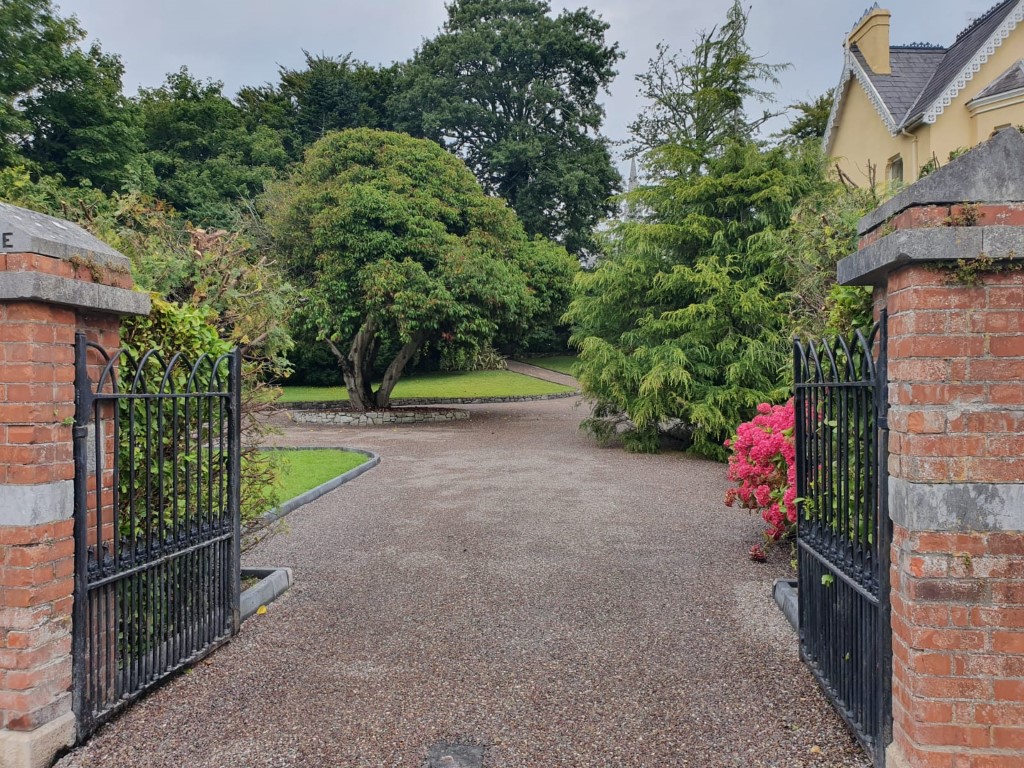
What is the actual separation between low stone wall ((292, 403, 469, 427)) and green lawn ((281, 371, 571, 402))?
208 inches

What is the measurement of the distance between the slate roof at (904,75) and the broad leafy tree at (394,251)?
10.2m

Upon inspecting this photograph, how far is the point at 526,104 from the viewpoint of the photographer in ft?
131

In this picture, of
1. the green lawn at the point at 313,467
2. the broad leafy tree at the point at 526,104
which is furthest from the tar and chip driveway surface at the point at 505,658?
the broad leafy tree at the point at 526,104

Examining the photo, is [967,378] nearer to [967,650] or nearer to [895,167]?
[967,650]

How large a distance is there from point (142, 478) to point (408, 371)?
31830mm

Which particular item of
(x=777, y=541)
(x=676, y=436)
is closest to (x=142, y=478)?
(x=777, y=541)

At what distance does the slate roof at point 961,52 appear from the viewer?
1519 cm

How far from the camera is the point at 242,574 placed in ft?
17.9

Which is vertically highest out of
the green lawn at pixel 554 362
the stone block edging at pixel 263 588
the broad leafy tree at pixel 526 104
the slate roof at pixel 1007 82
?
the broad leafy tree at pixel 526 104

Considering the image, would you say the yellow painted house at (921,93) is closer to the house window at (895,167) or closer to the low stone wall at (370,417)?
the house window at (895,167)

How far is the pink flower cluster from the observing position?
18.4ft

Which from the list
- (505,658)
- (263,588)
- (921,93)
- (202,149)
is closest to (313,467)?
(263,588)

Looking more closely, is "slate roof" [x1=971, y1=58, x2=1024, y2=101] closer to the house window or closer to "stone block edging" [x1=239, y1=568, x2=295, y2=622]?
the house window

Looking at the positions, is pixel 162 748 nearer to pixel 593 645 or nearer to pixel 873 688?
pixel 593 645
